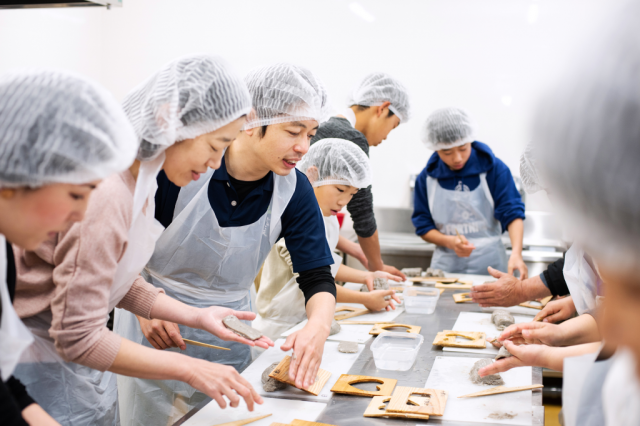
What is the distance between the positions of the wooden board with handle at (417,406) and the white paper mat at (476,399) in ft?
0.09

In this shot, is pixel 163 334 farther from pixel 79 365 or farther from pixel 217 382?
pixel 217 382

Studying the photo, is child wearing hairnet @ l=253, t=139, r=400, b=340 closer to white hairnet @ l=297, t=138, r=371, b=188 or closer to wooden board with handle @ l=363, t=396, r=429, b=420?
white hairnet @ l=297, t=138, r=371, b=188

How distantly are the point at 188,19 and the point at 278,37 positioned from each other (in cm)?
89

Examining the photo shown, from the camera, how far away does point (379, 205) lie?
15.6ft

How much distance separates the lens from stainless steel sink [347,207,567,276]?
3863mm

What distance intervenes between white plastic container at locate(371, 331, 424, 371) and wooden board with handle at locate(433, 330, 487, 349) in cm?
12

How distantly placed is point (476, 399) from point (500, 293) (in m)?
1.01

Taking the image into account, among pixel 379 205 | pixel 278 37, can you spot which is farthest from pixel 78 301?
pixel 278 37

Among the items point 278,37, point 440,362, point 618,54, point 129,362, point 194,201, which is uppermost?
point 618,54

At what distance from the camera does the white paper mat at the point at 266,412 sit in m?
1.35

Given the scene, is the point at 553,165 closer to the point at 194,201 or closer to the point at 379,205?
the point at 194,201

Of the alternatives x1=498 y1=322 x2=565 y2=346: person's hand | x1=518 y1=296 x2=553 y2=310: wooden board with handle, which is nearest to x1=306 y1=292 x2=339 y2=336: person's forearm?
x1=498 y1=322 x2=565 y2=346: person's hand

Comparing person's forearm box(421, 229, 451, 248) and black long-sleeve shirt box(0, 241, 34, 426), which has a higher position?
black long-sleeve shirt box(0, 241, 34, 426)

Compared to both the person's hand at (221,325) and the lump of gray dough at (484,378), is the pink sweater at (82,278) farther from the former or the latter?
the lump of gray dough at (484,378)
